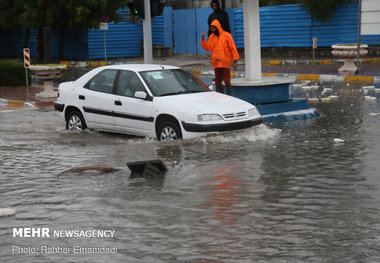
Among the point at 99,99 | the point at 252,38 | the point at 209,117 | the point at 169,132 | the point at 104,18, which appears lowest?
the point at 169,132

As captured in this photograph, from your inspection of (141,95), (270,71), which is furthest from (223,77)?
(270,71)

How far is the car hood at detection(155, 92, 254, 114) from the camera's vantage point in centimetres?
1174

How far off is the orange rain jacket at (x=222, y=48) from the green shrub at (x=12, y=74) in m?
12.1

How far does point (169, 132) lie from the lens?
12.0 meters

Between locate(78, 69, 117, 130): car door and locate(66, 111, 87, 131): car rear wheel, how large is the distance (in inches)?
8.4

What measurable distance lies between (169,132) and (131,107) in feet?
3.11

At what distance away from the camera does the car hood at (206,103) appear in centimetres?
1174

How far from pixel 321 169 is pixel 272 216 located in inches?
101

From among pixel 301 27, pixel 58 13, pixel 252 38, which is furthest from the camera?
pixel 58 13

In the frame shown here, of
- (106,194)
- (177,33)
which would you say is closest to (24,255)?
(106,194)

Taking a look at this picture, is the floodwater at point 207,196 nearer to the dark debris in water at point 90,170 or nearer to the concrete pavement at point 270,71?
the dark debris in water at point 90,170

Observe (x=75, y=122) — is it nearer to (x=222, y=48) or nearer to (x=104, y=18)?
(x=222, y=48)

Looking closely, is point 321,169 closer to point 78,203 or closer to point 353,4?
point 78,203

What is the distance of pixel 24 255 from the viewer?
6109 mm
